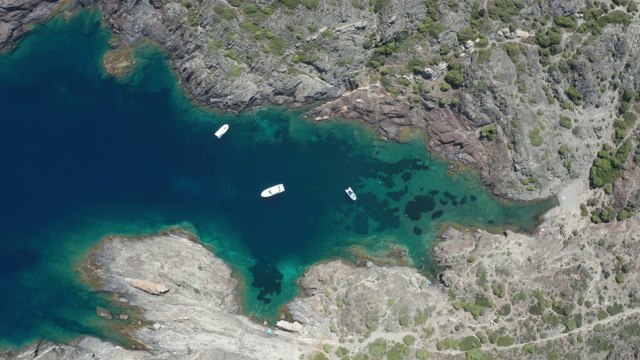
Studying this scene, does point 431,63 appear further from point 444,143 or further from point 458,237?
point 458,237

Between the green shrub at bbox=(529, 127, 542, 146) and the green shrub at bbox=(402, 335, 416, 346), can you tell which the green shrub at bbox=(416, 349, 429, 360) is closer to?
the green shrub at bbox=(402, 335, 416, 346)

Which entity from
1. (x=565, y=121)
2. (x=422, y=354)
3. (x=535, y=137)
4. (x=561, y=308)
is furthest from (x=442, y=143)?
(x=422, y=354)

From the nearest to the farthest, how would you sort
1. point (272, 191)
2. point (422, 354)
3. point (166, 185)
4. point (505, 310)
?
point (422, 354), point (505, 310), point (166, 185), point (272, 191)

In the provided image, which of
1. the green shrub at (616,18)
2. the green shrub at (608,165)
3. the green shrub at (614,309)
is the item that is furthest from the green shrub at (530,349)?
the green shrub at (616,18)

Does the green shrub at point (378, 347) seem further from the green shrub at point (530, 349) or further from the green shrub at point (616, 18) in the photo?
the green shrub at point (616, 18)

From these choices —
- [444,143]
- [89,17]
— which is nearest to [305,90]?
[444,143]

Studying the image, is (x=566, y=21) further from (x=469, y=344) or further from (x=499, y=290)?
(x=469, y=344)
